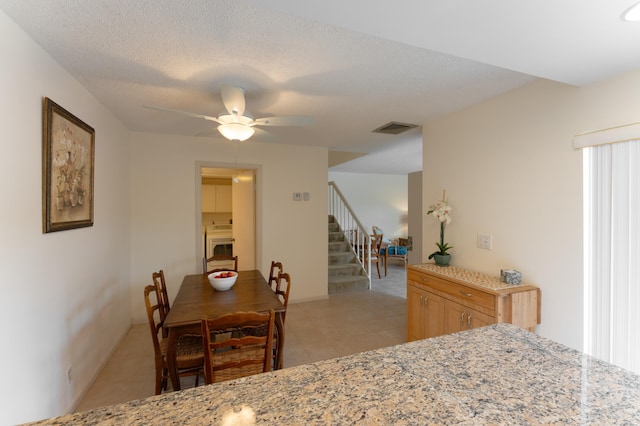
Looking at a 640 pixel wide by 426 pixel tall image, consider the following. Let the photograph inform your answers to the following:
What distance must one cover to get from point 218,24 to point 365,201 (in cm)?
748

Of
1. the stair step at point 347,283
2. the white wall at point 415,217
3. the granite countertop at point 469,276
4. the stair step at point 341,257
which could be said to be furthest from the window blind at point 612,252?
the stair step at point 341,257

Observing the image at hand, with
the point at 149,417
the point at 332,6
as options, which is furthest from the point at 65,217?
the point at 332,6

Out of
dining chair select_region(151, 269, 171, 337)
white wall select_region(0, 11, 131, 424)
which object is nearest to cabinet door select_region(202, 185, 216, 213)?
white wall select_region(0, 11, 131, 424)

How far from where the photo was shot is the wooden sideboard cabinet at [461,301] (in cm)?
212

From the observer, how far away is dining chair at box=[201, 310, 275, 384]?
1.55 m

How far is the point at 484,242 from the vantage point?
2.70 metres

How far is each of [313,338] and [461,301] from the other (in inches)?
65.7

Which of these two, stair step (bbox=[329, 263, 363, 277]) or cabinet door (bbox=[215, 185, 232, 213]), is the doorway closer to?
cabinet door (bbox=[215, 185, 232, 213])

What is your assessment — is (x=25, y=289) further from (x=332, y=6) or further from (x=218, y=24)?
(x=332, y=6)

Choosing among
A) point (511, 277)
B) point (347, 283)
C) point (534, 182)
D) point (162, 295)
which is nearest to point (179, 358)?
point (162, 295)

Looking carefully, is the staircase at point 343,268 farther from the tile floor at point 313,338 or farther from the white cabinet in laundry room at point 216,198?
the white cabinet in laundry room at point 216,198

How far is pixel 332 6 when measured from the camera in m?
1.18

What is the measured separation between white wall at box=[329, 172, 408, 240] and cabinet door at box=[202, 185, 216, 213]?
341cm

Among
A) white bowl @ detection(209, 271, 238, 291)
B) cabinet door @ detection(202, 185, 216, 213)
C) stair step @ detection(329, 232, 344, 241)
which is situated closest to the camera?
white bowl @ detection(209, 271, 238, 291)
